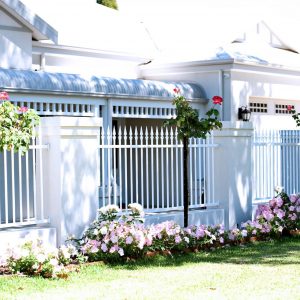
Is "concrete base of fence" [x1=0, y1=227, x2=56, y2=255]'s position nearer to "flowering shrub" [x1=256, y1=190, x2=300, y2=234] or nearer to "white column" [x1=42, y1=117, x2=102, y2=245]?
"white column" [x1=42, y1=117, x2=102, y2=245]

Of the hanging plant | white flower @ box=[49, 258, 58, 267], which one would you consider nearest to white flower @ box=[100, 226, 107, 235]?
white flower @ box=[49, 258, 58, 267]

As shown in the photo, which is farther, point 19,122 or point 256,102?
point 256,102

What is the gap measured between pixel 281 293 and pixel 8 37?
807 centimetres

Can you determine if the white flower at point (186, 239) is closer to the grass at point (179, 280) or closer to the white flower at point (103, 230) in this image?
the grass at point (179, 280)

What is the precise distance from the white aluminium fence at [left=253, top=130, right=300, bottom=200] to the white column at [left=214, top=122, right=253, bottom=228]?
621 mm

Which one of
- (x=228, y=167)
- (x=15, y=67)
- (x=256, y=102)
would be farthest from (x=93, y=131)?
(x=256, y=102)

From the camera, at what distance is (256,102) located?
1722 centimetres

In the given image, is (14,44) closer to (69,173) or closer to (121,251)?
(69,173)

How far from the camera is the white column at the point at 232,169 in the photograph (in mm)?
12289

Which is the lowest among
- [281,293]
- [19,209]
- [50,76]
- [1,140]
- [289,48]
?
[281,293]

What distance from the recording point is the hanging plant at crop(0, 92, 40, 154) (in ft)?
28.7

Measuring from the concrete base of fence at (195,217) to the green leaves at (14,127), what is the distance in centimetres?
277

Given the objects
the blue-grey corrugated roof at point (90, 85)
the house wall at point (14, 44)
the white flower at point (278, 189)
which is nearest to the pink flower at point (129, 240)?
the white flower at point (278, 189)

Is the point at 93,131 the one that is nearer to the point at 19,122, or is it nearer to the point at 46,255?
the point at 19,122
